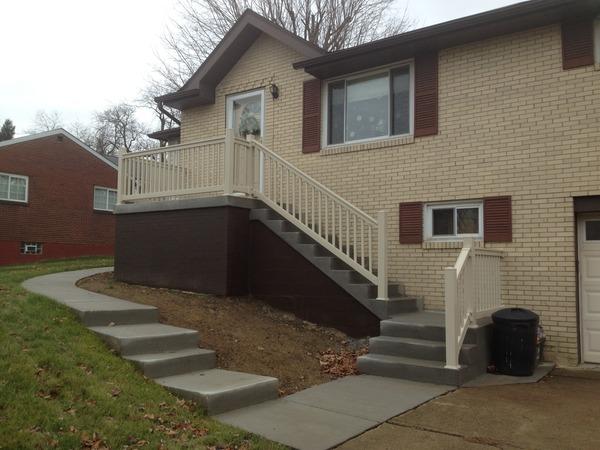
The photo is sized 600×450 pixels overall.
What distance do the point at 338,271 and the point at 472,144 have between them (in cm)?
305

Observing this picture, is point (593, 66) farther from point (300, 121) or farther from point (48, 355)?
point (48, 355)

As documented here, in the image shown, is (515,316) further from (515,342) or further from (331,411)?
(331,411)

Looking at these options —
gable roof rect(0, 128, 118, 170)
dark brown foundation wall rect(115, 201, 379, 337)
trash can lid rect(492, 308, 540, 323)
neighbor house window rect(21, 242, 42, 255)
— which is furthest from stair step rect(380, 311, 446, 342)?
gable roof rect(0, 128, 118, 170)

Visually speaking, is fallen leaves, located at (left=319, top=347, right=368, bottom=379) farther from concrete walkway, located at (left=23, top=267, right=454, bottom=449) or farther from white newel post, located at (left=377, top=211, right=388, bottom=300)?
white newel post, located at (left=377, top=211, right=388, bottom=300)

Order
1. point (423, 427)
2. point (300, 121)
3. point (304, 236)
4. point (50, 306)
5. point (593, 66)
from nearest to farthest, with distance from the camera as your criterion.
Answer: point (423, 427), point (50, 306), point (593, 66), point (304, 236), point (300, 121)

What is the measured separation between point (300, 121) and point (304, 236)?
2.96 metres

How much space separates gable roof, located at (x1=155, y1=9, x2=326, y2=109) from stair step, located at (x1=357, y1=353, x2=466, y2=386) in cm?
654

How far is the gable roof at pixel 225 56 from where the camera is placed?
1145 cm

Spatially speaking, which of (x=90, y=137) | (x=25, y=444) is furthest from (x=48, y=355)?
(x=90, y=137)

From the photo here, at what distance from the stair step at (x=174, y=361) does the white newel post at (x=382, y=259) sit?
9.07 ft

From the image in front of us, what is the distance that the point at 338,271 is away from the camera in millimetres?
8539

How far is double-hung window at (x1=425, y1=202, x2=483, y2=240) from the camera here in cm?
886

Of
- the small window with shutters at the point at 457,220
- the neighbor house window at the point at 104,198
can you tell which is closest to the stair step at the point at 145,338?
the small window with shutters at the point at 457,220

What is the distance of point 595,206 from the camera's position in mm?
7797
